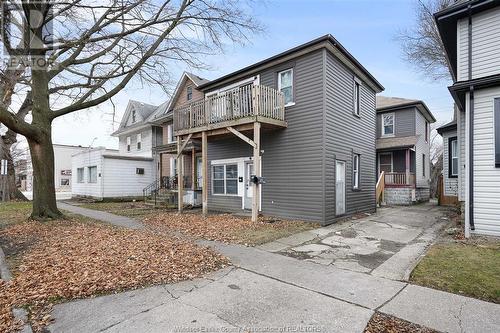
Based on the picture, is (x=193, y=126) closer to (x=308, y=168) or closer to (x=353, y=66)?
(x=308, y=168)

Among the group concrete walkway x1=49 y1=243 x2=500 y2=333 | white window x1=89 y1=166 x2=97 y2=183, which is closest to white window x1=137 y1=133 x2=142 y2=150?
white window x1=89 y1=166 x2=97 y2=183

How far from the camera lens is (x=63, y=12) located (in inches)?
394

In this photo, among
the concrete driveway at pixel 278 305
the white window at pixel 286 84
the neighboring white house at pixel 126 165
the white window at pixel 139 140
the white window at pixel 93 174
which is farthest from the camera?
the white window at pixel 139 140

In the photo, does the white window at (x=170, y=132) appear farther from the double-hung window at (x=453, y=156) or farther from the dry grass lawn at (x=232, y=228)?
the double-hung window at (x=453, y=156)

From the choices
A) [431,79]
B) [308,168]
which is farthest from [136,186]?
[431,79]

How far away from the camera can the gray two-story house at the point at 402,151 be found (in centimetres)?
1784

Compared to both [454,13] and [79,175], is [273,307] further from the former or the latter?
[79,175]

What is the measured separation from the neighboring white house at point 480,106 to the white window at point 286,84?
510cm

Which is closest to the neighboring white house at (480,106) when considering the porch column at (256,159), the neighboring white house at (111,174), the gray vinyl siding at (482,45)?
the gray vinyl siding at (482,45)

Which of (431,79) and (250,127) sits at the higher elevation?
(431,79)

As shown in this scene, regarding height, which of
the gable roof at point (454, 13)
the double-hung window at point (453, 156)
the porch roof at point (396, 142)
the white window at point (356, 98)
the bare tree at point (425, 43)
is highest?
the bare tree at point (425, 43)

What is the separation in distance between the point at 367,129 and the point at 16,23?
46.6 feet

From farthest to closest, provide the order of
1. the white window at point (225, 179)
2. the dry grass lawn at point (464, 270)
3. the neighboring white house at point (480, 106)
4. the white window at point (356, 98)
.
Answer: the white window at point (225, 179), the white window at point (356, 98), the neighboring white house at point (480, 106), the dry grass lawn at point (464, 270)

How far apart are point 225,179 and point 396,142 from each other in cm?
1181
